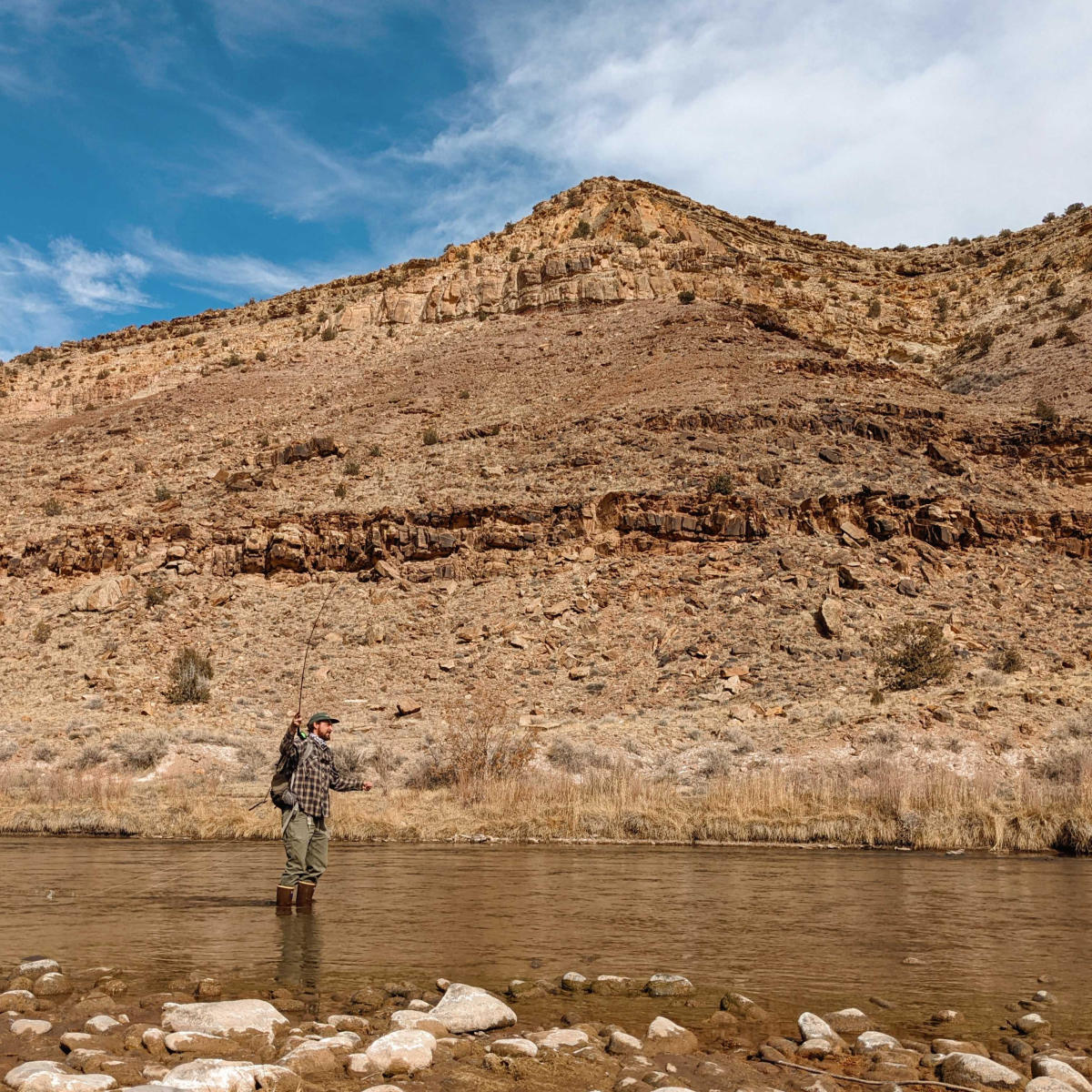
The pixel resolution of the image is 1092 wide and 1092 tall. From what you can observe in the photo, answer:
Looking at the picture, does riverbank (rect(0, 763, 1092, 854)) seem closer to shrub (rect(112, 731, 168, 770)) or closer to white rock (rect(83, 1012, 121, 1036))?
shrub (rect(112, 731, 168, 770))

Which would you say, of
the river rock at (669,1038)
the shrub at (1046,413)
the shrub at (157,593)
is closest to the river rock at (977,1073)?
the river rock at (669,1038)

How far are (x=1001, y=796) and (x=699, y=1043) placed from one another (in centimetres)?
1299

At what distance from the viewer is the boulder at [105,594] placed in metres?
29.7

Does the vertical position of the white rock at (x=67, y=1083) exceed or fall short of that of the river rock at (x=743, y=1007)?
it exceeds it

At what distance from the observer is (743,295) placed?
171 feet

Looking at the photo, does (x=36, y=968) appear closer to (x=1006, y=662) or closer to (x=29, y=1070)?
(x=29, y=1070)

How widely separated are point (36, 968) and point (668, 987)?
3.49 metres

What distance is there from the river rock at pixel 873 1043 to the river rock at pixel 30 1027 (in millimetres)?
3567

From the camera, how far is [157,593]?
97.5ft

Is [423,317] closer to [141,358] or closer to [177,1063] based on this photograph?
[141,358]

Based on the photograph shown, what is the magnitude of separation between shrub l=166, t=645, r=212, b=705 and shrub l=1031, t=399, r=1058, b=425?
28.6 meters

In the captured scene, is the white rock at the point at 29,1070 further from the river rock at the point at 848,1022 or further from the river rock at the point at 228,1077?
the river rock at the point at 848,1022

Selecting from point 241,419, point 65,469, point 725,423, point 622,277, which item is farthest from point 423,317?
point 725,423

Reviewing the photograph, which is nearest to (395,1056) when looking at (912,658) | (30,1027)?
(30,1027)
